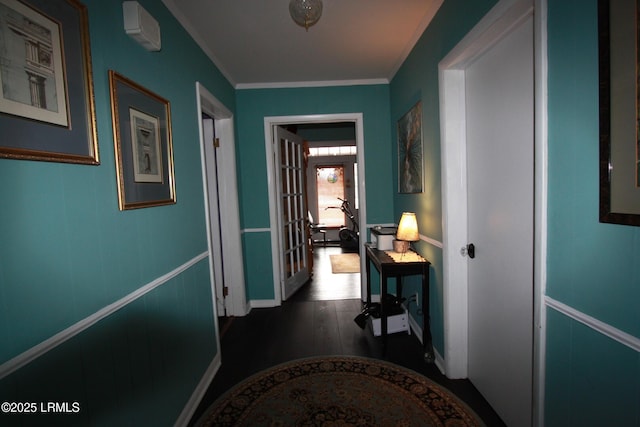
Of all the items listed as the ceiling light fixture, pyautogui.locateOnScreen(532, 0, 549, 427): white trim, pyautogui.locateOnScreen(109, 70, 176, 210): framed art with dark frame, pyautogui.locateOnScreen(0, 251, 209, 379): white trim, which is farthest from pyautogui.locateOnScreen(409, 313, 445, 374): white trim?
the ceiling light fixture

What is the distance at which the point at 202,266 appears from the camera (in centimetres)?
207

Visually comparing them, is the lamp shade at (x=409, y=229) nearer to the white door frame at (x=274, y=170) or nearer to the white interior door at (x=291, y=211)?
the white door frame at (x=274, y=170)

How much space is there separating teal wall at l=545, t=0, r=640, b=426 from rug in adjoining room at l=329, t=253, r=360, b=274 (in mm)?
3822

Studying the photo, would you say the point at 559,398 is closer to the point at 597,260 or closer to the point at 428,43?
the point at 597,260

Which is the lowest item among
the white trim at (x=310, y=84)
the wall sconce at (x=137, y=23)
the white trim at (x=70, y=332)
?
the white trim at (x=70, y=332)

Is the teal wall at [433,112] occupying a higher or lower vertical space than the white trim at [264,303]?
higher

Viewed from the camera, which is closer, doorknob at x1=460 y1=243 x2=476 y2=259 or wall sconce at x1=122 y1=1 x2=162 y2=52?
wall sconce at x1=122 y1=1 x2=162 y2=52

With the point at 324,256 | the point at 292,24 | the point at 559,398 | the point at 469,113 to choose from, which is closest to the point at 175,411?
the point at 559,398

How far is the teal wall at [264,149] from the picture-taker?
3.30m

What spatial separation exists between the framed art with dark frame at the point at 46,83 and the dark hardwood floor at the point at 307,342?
165 centimetres

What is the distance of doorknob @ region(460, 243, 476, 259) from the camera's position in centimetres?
184

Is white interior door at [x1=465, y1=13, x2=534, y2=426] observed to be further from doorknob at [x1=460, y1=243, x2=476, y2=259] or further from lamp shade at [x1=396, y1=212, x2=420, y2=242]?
lamp shade at [x1=396, y1=212, x2=420, y2=242]

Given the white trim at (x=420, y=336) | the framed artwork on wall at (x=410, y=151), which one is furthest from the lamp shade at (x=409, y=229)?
the white trim at (x=420, y=336)

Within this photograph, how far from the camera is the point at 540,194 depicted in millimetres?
1094
